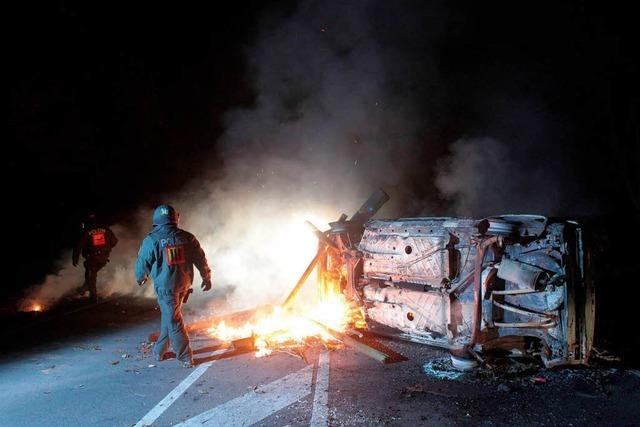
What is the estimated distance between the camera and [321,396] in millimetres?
4016

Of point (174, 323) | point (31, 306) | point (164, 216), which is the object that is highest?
point (164, 216)

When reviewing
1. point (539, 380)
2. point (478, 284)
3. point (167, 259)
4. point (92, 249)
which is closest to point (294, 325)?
point (167, 259)

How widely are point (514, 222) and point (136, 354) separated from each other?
5151 mm

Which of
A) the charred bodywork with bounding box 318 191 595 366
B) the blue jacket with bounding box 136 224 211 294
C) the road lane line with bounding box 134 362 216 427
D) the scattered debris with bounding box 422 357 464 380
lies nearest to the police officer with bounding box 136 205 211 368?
the blue jacket with bounding box 136 224 211 294

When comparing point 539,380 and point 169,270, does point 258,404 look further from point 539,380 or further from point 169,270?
point 539,380

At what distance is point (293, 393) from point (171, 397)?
126 centimetres

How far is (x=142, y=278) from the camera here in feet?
16.8

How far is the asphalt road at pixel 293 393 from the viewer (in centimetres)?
361

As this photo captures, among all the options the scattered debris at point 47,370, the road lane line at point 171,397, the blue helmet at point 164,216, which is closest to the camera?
the road lane line at point 171,397

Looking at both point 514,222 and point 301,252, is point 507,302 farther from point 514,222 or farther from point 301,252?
point 301,252

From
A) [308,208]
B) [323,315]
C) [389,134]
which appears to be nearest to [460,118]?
[389,134]

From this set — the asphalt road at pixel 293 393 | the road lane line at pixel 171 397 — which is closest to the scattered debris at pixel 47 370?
the asphalt road at pixel 293 393

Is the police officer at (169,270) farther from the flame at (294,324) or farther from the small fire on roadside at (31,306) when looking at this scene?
the small fire on roadside at (31,306)

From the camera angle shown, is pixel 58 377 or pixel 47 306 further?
pixel 47 306
